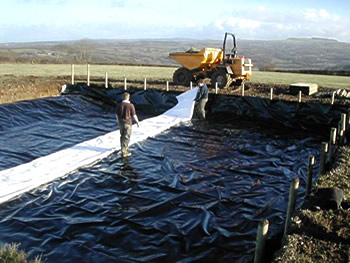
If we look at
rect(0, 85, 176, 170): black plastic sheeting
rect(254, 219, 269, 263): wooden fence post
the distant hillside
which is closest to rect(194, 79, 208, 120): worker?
rect(0, 85, 176, 170): black plastic sheeting

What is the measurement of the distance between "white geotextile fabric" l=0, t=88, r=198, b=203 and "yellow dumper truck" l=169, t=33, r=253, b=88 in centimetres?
577

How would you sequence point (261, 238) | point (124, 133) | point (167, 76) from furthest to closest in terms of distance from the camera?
point (167, 76) → point (124, 133) → point (261, 238)

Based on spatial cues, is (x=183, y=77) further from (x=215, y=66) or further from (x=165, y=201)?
(x=165, y=201)

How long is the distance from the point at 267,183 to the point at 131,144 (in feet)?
13.3

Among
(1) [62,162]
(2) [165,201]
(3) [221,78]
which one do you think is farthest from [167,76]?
(2) [165,201]

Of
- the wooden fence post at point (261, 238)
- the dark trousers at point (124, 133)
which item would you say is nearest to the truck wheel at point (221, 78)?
the dark trousers at point (124, 133)

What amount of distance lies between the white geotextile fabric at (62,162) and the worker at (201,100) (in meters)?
1.63

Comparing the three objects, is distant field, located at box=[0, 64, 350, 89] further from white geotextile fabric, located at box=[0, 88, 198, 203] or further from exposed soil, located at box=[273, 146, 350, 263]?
exposed soil, located at box=[273, 146, 350, 263]

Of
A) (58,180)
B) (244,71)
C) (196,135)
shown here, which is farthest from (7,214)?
(244,71)

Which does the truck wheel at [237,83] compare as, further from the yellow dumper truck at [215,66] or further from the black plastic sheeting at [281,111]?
the black plastic sheeting at [281,111]

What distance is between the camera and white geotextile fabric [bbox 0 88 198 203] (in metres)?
7.15

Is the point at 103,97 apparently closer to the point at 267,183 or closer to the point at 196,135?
the point at 196,135

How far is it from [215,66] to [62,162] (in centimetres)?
1111

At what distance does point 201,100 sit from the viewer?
13875 millimetres
